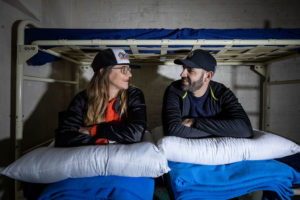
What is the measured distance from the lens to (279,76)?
6.24 ft

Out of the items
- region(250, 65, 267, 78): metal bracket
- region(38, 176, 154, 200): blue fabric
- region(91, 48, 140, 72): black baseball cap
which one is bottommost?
Result: region(38, 176, 154, 200): blue fabric

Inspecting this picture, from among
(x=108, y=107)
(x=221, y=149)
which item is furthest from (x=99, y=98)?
(x=221, y=149)

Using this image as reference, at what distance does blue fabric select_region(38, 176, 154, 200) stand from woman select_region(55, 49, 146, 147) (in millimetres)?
248

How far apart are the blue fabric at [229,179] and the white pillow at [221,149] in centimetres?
4

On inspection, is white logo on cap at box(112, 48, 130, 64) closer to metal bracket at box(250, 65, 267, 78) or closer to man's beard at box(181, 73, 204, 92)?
man's beard at box(181, 73, 204, 92)

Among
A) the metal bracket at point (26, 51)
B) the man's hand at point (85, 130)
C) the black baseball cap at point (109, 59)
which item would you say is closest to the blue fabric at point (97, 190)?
the man's hand at point (85, 130)

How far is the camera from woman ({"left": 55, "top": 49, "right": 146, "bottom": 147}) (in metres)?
0.95

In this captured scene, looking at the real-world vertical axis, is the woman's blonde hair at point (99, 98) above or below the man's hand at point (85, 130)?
above

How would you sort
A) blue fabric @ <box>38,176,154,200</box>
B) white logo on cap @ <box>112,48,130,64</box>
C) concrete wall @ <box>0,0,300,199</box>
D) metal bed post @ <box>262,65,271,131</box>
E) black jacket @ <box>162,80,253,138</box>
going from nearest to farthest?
blue fabric @ <box>38,176,154,200</box>
black jacket @ <box>162,80,253,138</box>
white logo on cap @ <box>112,48,130,64</box>
metal bed post @ <box>262,65,271,131</box>
concrete wall @ <box>0,0,300,199</box>

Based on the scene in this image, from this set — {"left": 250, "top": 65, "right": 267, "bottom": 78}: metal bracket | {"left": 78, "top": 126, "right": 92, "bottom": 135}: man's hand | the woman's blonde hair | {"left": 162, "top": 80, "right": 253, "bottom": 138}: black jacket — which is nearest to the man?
{"left": 162, "top": 80, "right": 253, "bottom": 138}: black jacket

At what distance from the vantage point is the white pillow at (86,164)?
0.71 metres

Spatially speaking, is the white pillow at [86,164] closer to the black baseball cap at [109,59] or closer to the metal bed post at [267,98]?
the black baseball cap at [109,59]

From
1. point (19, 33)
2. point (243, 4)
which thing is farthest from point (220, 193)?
point (243, 4)

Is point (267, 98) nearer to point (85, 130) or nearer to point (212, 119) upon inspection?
point (212, 119)
